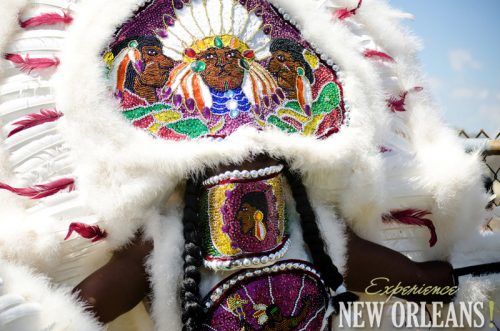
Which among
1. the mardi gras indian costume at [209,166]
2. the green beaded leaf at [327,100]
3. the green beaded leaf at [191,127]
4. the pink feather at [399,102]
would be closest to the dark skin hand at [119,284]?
the mardi gras indian costume at [209,166]

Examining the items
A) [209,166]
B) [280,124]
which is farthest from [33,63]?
[280,124]

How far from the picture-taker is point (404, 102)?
6.85 ft

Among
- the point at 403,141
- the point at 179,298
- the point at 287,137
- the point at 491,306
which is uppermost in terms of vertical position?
the point at 287,137

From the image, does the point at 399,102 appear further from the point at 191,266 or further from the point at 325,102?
the point at 191,266

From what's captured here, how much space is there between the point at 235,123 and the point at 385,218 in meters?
0.60

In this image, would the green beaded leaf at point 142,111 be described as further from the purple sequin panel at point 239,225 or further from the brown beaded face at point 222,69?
the purple sequin panel at point 239,225

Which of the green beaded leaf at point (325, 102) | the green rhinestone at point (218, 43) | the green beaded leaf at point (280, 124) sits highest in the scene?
the green rhinestone at point (218, 43)

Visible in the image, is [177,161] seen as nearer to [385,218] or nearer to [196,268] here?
[196,268]

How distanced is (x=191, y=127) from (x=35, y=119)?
41cm

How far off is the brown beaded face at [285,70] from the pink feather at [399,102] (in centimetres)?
37

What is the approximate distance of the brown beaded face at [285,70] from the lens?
6.06 feet

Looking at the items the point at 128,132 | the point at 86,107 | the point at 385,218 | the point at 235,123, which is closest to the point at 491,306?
the point at 385,218

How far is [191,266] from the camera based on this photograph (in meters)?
1.57

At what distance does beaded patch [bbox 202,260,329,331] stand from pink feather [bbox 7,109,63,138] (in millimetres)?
625
